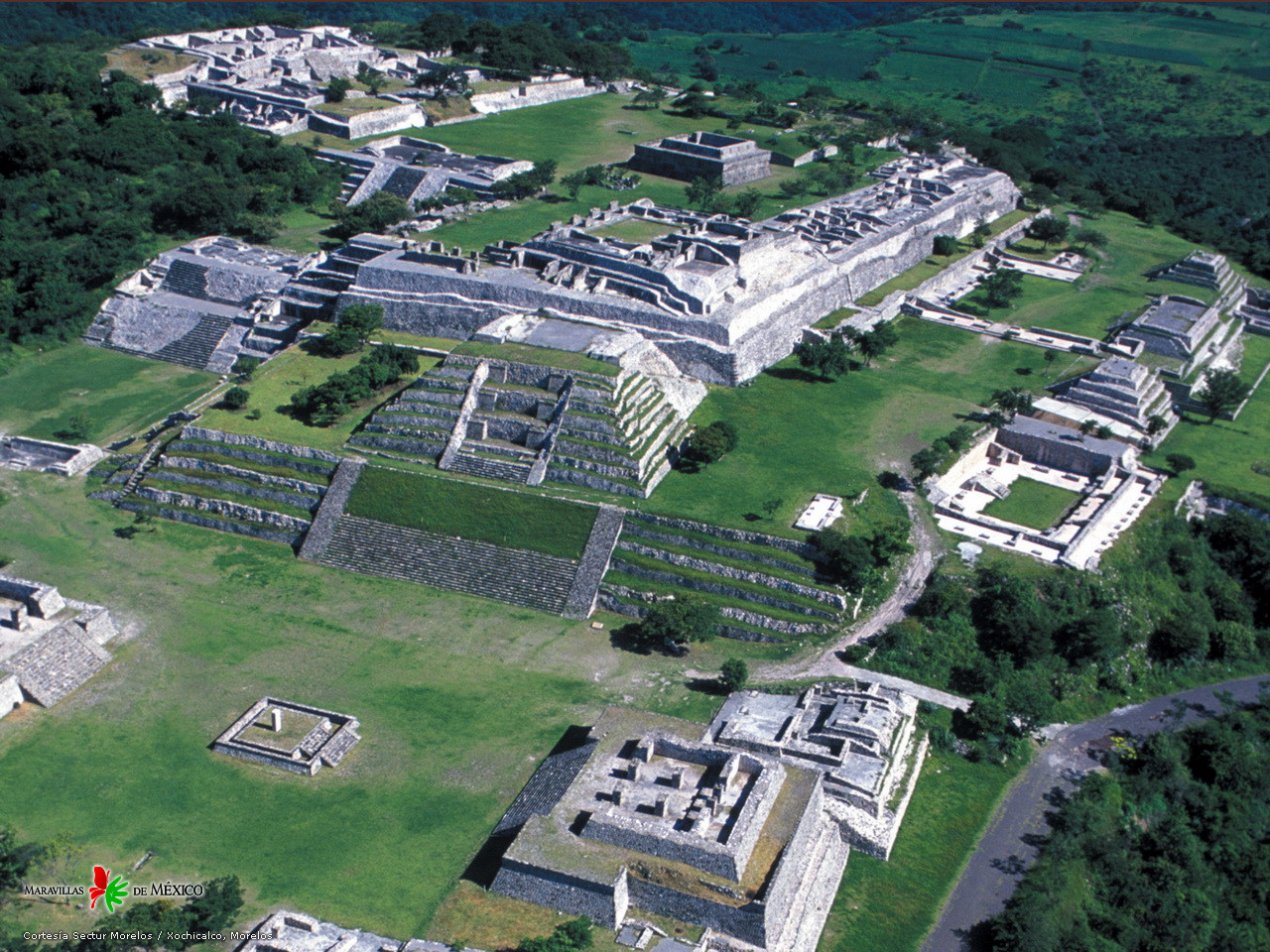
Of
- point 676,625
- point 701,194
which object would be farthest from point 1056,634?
point 701,194

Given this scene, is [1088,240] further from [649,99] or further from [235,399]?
[235,399]

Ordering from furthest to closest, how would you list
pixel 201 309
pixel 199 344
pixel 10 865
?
1. pixel 201 309
2. pixel 199 344
3. pixel 10 865

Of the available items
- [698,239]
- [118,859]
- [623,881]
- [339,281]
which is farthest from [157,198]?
[623,881]

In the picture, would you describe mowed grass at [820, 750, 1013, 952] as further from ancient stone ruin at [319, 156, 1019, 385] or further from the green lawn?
ancient stone ruin at [319, 156, 1019, 385]

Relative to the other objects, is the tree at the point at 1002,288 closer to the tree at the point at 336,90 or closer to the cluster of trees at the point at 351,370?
the cluster of trees at the point at 351,370

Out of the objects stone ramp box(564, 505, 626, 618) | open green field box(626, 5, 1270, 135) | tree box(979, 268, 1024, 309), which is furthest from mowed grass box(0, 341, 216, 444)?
open green field box(626, 5, 1270, 135)

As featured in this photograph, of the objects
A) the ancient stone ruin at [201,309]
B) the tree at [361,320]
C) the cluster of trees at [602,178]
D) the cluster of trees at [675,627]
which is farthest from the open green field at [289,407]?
the cluster of trees at [602,178]

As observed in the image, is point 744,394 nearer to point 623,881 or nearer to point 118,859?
point 623,881
